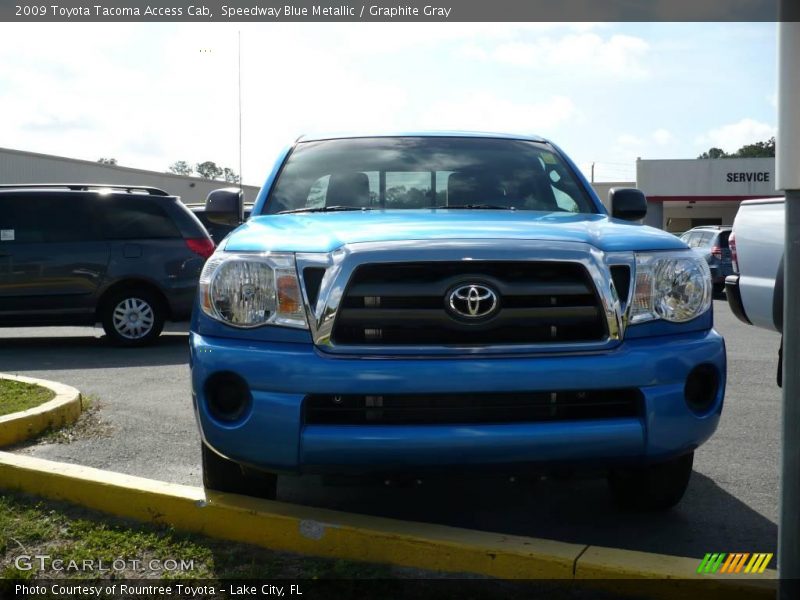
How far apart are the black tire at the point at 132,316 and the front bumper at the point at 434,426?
7.26 metres

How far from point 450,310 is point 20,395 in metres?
3.84

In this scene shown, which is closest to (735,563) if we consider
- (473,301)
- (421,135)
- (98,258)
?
(473,301)

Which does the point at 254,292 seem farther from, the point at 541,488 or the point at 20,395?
the point at 20,395

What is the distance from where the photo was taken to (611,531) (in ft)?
12.9

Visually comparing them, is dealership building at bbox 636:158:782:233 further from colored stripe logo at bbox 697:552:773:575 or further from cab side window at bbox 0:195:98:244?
colored stripe logo at bbox 697:552:773:575

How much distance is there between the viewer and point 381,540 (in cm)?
345

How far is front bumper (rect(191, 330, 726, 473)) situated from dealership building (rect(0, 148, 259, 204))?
35254 mm

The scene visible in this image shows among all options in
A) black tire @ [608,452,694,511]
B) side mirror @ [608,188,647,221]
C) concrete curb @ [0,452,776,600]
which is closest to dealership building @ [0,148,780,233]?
side mirror @ [608,188,647,221]

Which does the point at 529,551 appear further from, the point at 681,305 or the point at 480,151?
the point at 480,151

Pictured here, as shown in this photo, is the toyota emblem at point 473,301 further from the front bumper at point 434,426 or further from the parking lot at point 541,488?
the parking lot at point 541,488

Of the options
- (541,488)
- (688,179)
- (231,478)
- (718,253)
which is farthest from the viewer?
(688,179)

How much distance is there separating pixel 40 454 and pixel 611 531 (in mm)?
3034

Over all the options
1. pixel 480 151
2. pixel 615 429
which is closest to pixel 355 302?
pixel 615 429

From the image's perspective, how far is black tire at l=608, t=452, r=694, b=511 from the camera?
13.1 feet
